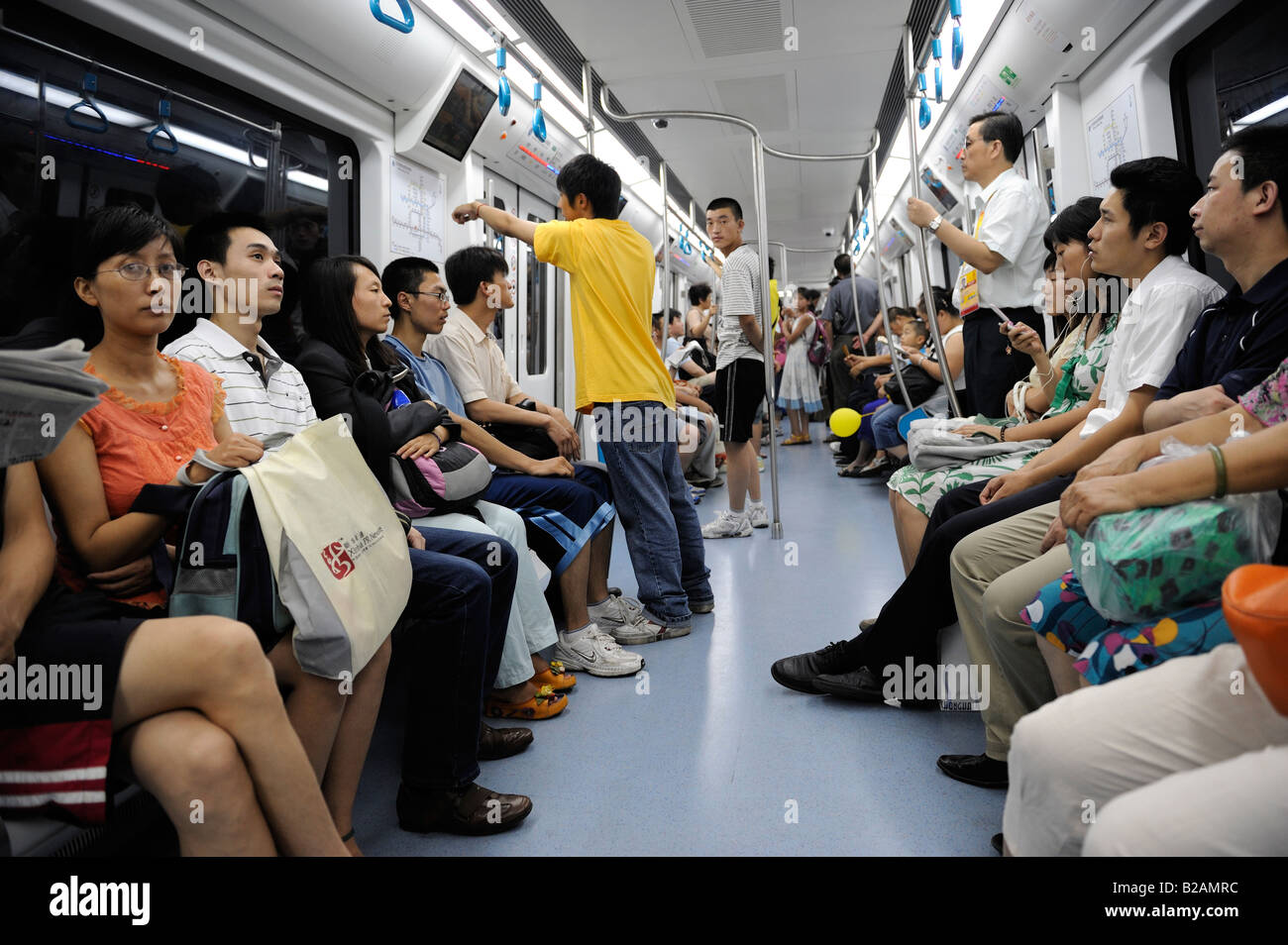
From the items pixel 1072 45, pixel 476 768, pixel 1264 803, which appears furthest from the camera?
pixel 1072 45

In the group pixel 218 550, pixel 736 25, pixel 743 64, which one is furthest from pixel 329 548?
pixel 743 64

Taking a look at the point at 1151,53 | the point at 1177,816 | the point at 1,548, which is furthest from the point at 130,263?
the point at 1151,53

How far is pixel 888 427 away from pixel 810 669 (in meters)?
4.07

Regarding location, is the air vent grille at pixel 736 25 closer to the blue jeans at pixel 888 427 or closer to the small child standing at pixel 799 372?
the blue jeans at pixel 888 427

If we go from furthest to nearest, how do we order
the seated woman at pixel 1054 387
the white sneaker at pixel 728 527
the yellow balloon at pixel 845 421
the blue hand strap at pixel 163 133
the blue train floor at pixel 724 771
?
1. the yellow balloon at pixel 845 421
2. the white sneaker at pixel 728 527
3. the blue hand strap at pixel 163 133
4. the seated woman at pixel 1054 387
5. the blue train floor at pixel 724 771

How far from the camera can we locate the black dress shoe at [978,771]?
192 cm

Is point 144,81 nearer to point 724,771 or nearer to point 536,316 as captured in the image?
point 724,771

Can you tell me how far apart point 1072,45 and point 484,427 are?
317 cm

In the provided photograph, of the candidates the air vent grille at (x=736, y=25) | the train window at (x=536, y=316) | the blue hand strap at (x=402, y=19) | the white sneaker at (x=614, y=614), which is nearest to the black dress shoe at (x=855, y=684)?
the white sneaker at (x=614, y=614)

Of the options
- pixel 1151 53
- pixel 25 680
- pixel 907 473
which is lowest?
pixel 25 680

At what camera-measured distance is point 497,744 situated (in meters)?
2.19

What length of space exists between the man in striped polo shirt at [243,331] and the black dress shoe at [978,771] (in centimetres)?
184

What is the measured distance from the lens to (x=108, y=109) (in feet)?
8.46

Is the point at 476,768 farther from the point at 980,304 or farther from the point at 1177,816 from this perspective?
the point at 980,304
